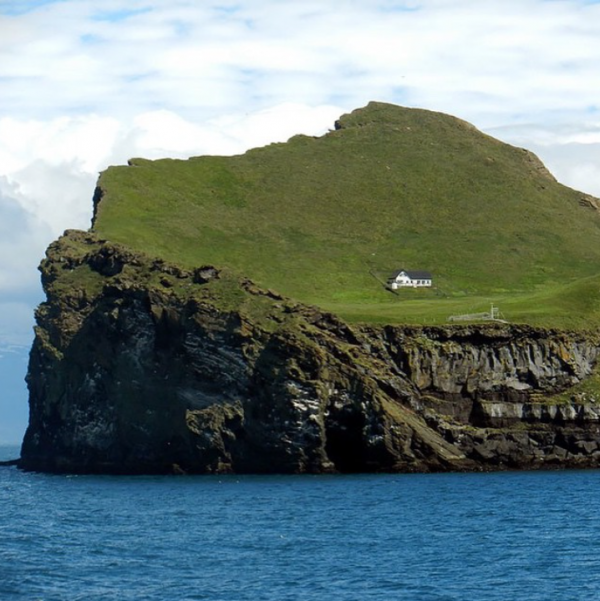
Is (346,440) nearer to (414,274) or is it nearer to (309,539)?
(309,539)

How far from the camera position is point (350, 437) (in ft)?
434

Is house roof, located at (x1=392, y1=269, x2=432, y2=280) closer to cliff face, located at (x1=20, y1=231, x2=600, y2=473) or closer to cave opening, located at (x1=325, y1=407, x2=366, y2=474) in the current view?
cliff face, located at (x1=20, y1=231, x2=600, y2=473)

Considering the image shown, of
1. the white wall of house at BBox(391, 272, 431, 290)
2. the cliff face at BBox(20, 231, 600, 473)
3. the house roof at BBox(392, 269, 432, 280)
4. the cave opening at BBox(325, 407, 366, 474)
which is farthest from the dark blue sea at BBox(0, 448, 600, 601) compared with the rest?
the house roof at BBox(392, 269, 432, 280)

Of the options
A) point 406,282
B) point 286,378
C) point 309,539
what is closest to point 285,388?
point 286,378

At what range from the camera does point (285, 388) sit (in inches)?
5172

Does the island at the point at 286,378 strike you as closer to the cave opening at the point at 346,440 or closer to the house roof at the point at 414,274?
the cave opening at the point at 346,440

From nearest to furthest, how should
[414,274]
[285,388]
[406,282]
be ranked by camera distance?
[285,388], [406,282], [414,274]

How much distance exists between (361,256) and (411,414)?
65378mm

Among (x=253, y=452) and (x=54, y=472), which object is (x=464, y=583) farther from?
(x=54, y=472)

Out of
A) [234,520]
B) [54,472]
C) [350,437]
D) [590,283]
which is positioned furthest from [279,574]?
[590,283]

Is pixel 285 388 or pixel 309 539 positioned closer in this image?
pixel 309 539

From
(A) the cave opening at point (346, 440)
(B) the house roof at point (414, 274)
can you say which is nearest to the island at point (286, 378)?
(A) the cave opening at point (346, 440)

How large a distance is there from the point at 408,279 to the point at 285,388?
196 feet

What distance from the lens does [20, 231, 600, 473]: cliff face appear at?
132m
